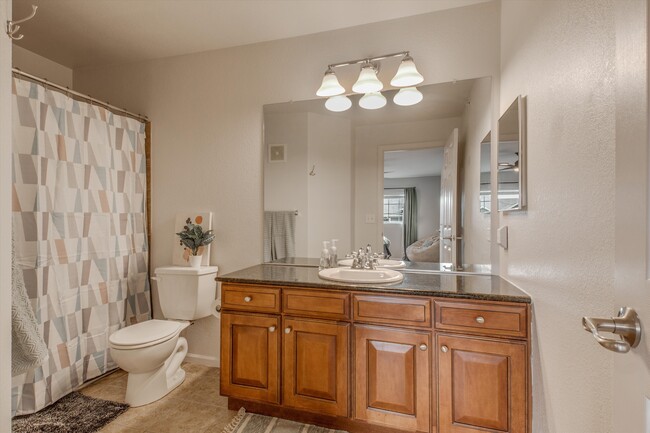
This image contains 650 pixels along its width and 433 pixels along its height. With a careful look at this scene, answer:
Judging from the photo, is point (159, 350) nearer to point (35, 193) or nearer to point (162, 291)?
point (162, 291)

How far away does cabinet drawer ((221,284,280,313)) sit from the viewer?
1.90 m

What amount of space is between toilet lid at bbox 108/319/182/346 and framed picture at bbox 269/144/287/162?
135cm

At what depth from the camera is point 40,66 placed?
2752 mm

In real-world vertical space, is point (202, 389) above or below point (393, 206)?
below

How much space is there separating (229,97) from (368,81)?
111cm

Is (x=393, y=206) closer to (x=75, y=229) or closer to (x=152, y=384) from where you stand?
(x=152, y=384)

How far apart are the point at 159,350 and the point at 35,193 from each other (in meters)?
1.19

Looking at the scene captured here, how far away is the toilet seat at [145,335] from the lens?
1986 mm

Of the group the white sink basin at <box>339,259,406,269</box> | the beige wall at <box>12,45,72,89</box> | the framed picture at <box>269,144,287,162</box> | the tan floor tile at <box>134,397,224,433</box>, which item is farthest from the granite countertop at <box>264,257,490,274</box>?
the beige wall at <box>12,45,72,89</box>

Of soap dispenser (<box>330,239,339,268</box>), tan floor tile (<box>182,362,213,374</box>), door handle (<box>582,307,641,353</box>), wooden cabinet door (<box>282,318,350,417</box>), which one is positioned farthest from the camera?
tan floor tile (<box>182,362,213,374</box>)

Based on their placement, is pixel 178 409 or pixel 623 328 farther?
pixel 178 409

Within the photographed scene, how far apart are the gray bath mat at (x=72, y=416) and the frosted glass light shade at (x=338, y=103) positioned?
235 cm

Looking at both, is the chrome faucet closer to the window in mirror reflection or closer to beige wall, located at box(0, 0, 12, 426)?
the window in mirror reflection

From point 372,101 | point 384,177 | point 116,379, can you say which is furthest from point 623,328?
point 116,379
